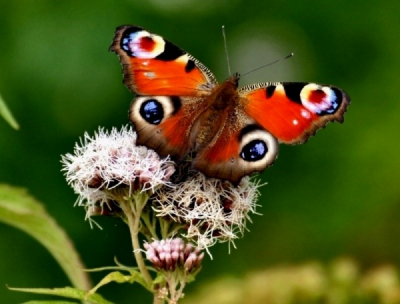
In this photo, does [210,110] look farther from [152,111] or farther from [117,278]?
[117,278]

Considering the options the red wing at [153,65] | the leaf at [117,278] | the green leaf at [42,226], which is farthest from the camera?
the red wing at [153,65]

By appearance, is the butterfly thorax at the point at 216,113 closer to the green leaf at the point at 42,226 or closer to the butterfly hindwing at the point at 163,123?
the butterfly hindwing at the point at 163,123

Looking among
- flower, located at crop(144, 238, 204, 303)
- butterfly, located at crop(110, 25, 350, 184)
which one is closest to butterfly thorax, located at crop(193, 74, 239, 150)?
butterfly, located at crop(110, 25, 350, 184)

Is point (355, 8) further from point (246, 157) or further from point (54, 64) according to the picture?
point (246, 157)

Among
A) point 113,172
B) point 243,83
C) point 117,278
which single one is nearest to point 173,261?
point 117,278

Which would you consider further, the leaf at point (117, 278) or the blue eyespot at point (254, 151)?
the blue eyespot at point (254, 151)

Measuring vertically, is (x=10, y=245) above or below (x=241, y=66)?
below

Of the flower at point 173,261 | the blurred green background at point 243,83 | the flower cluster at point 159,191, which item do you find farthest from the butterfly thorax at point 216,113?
the blurred green background at point 243,83

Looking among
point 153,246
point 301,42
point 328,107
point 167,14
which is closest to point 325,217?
point 301,42
